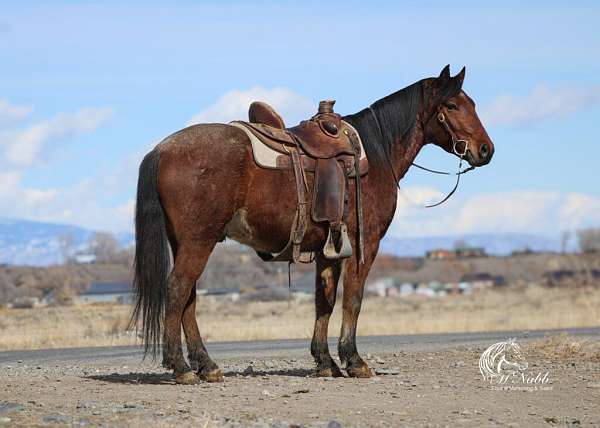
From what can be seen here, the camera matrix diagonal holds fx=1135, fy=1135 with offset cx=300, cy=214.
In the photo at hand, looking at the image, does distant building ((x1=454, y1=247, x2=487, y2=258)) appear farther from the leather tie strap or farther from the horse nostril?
the leather tie strap

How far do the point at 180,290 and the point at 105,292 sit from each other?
240ft

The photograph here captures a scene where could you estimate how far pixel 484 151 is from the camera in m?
14.6

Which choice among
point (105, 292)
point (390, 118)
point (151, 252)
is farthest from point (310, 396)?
point (105, 292)

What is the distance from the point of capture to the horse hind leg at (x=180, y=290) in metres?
12.5

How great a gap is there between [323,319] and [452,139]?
9.49 ft

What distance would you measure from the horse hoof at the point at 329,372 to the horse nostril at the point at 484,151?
3.31 m

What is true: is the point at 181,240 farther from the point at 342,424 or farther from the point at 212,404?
the point at 342,424

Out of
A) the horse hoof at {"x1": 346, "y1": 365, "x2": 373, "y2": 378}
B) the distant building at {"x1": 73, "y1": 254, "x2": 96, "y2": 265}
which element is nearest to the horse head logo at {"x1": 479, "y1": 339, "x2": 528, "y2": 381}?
the horse hoof at {"x1": 346, "y1": 365, "x2": 373, "y2": 378}

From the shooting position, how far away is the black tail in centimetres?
1257

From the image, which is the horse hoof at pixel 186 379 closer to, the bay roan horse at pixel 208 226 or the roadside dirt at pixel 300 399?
the bay roan horse at pixel 208 226

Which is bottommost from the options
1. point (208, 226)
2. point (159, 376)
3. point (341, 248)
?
point (159, 376)

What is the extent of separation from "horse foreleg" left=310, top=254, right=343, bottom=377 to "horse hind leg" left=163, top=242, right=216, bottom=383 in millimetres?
1833

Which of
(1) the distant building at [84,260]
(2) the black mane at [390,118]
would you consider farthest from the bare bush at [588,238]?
(2) the black mane at [390,118]

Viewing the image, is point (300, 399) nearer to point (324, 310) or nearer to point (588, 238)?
point (324, 310)
